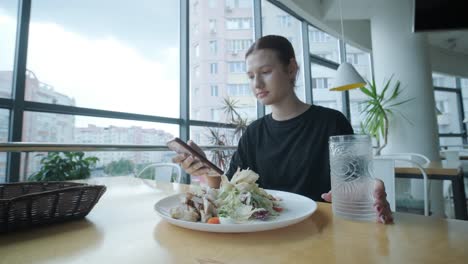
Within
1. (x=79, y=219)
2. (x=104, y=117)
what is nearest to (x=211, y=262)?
(x=79, y=219)

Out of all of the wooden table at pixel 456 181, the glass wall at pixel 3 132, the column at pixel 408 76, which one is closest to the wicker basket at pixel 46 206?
the glass wall at pixel 3 132

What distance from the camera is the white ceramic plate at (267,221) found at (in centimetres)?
43

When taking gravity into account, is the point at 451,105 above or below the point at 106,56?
above

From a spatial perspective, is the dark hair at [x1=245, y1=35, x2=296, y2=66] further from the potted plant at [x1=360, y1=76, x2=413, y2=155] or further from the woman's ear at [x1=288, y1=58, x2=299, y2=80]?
the potted plant at [x1=360, y1=76, x2=413, y2=155]

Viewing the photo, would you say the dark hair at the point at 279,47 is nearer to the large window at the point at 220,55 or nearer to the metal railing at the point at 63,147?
the metal railing at the point at 63,147

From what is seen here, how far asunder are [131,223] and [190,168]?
36 centimetres

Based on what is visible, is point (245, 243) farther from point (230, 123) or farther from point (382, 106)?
point (382, 106)

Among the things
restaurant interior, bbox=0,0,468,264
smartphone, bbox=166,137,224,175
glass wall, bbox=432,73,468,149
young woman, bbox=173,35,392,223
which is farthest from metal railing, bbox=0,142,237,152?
glass wall, bbox=432,73,468,149

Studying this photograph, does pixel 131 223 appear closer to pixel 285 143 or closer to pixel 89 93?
pixel 285 143

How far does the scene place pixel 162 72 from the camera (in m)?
3.25

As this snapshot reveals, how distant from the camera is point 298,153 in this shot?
3.59 feet

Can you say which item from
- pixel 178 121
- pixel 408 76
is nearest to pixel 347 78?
pixel 408 76

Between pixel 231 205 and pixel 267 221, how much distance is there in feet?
0.30

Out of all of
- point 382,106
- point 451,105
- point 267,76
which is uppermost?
point 451,105
